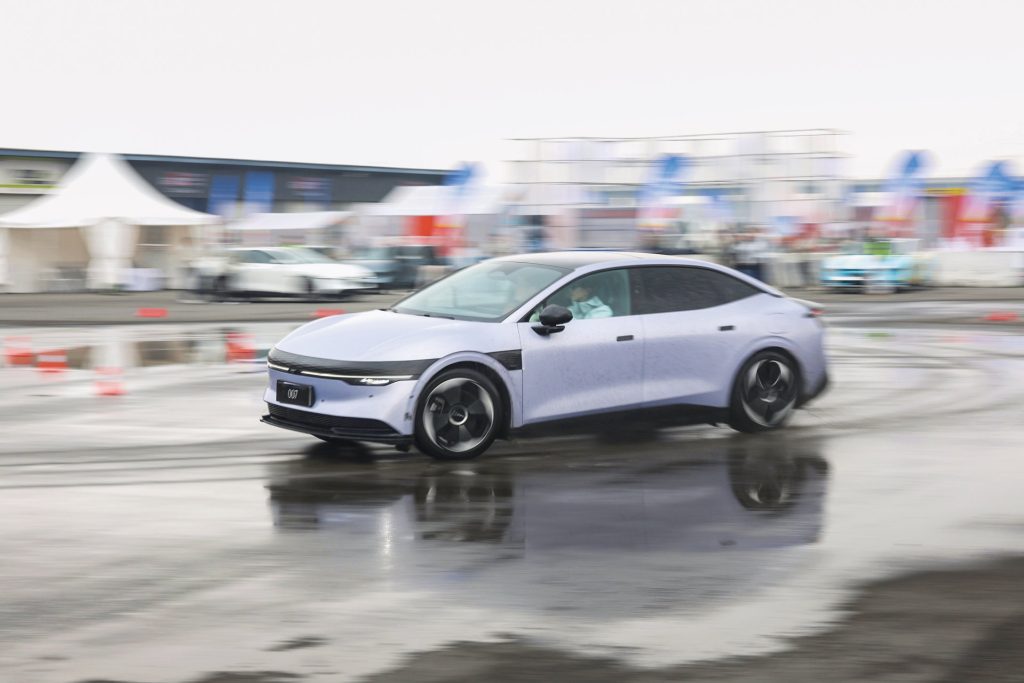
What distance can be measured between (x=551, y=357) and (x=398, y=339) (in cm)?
107

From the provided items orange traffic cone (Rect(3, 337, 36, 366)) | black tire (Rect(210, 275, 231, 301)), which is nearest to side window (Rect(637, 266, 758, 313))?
orange traffic cone (Rect(3, 337, 36, 366))

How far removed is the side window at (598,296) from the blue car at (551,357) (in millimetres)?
10

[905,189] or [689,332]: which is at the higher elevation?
[905,189]

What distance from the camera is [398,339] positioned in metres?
9.20

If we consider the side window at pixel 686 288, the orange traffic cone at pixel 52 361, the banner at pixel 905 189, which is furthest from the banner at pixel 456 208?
the side window at pixel 686 288

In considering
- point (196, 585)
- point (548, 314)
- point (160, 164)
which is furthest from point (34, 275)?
point (196, 585)

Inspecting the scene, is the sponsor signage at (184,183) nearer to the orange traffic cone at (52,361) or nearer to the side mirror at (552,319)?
the orange traffic cone at (52,361)

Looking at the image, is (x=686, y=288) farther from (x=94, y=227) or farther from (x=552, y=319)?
(x=94, y=227)

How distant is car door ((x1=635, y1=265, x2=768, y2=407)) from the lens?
10008mm

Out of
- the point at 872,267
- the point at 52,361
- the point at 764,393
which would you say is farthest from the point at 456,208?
the point at 764,393

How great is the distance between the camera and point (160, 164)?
66.1 m

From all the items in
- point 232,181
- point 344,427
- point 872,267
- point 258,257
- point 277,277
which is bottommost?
point 344,427

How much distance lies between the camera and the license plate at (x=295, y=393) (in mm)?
9188

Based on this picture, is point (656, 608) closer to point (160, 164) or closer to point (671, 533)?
point (671, 533)
